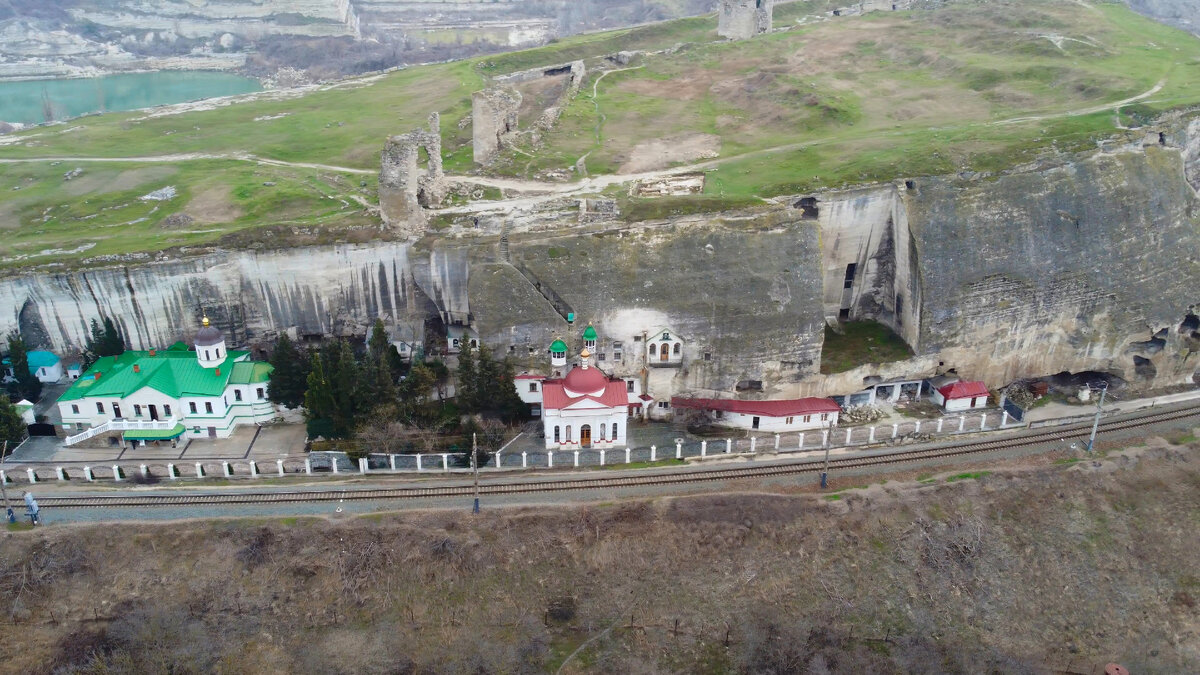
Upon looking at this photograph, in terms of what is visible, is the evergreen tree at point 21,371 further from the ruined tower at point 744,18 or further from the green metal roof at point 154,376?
the ruined tower at point 744,18

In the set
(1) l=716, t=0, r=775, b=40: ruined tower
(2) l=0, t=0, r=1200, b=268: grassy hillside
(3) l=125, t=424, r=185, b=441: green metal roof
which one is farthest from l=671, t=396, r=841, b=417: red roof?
(1) l=716, t=0, r=775, b=40: ruined tower

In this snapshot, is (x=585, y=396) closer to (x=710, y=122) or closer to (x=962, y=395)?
(x=962, y=395)

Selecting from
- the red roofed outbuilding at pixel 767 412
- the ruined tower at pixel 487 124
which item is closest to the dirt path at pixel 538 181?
the ruined tower at pixel 487 124

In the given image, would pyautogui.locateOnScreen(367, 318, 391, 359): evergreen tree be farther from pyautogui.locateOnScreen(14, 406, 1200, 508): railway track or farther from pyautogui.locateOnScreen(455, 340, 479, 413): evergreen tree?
pyautogui.locateOnScreen(14, 406, 1200, 508): railway track

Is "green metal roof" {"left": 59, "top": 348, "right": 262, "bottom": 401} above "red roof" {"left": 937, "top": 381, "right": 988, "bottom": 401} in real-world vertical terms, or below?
above

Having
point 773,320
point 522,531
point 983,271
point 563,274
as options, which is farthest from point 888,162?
point 522,531

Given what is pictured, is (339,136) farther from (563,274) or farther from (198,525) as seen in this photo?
(198,525)
